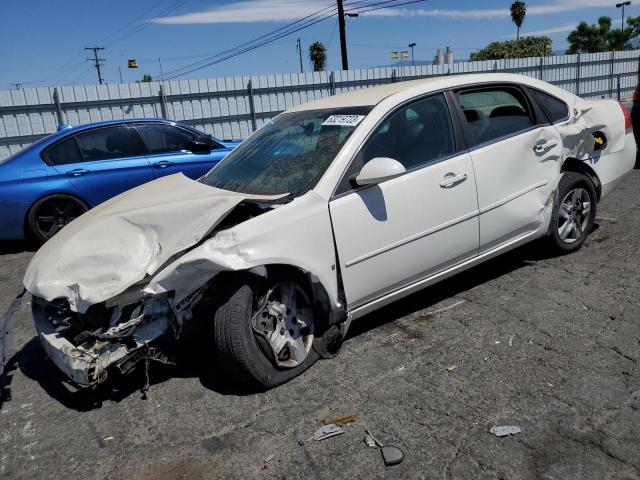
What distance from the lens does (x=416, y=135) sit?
3898 mm

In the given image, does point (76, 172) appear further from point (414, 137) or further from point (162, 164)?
point (414, 137)

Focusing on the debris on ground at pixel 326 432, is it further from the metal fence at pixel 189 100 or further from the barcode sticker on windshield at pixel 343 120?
the metal fence at pixel 189 100

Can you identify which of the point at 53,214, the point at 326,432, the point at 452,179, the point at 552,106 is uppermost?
the point at 552,106

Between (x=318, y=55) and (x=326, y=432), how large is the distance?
57849 millimetres

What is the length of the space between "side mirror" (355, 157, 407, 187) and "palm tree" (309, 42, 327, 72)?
55674 mm

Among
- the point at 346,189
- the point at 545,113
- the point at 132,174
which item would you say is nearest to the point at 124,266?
the point at 346,189

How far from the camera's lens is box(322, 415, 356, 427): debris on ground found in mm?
2924

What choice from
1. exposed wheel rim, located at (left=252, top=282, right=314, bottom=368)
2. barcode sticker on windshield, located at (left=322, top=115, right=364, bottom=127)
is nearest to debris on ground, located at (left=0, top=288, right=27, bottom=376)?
exposed wheel rim, located at (left=252, top=282, right=314, bottom=368)

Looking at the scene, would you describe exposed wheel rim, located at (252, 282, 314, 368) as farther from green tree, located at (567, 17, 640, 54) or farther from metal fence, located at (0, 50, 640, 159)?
green tree, located at (567, 17, 640, 54)

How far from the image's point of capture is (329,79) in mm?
14422

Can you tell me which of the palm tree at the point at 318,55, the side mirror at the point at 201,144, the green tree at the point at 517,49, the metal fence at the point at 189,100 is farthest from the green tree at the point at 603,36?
the side mirror at the point at 201,144

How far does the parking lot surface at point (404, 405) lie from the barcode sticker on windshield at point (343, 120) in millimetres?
1447

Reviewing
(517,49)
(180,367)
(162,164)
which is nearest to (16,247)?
(162,164)

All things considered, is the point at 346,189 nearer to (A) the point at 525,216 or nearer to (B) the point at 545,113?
(A) the point at 525,216
